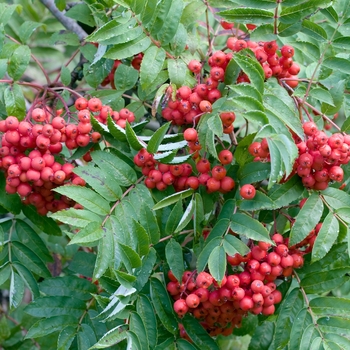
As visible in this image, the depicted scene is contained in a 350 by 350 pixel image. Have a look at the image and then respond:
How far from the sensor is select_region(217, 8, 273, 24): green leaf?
208 cm

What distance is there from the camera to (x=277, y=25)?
2152 mm

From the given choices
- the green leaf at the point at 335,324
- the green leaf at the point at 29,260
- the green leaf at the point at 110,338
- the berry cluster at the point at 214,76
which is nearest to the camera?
the green leaf at the point at 110,338

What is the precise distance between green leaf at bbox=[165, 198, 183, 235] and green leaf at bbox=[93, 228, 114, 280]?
0.21 metres

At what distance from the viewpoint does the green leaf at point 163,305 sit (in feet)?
6.66

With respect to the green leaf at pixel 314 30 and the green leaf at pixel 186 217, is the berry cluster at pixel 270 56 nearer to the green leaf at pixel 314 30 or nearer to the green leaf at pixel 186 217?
the green leaf at pixel 314 30

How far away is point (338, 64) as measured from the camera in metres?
2.24

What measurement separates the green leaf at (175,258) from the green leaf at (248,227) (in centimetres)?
20

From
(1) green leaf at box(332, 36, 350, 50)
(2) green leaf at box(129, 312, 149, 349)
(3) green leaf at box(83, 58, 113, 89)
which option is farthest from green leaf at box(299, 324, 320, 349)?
(3) green leaf at box(83, 58, 113, 89)

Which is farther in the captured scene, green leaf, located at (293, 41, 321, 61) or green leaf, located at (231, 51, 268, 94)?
green leaf, located at (293, 41, 321, 61)

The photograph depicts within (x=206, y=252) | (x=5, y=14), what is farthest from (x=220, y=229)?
(x=5, y=14)

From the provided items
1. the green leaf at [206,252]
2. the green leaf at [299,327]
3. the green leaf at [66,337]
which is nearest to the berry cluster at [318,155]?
the green leaf at [206,252]

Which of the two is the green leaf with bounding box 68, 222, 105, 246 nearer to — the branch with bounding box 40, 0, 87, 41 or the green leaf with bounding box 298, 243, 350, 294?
the green leaf with bounding box 298, 243, 350, 294

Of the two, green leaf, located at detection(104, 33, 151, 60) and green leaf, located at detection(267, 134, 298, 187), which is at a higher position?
green leaf, located at detection(104, 33, 151, 60)

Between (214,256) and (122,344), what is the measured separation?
0.47 meters
